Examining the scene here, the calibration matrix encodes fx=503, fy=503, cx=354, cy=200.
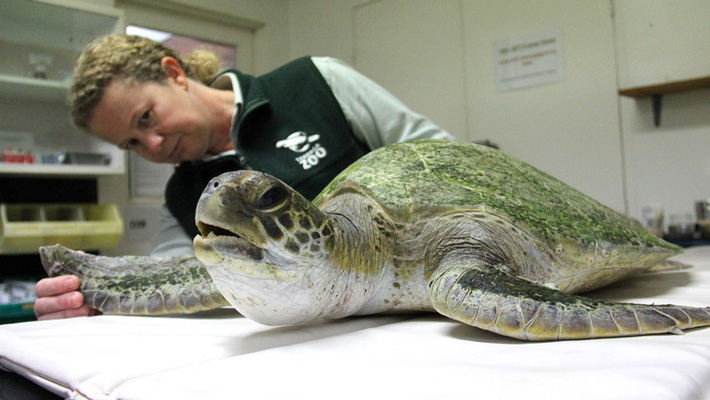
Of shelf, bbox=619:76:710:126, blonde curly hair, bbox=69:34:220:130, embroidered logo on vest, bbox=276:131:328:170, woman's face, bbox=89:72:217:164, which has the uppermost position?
shelf, bbox=619:76:710:126

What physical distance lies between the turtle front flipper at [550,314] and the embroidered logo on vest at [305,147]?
2.98 feet

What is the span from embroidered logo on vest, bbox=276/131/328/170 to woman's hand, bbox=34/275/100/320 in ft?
2.27

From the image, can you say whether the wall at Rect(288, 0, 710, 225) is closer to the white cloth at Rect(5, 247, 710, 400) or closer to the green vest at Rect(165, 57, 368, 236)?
the green vest at Rect(165, 57, 368, 236)

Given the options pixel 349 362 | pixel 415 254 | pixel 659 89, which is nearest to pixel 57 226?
pixel 415 254

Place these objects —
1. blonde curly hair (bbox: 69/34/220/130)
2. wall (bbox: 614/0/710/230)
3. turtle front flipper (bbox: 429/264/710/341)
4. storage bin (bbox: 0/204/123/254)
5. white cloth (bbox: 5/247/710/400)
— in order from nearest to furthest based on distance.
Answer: white cloth (bbox: 5/247/710/400), turtle front flipper (bbox: 429/264/710/341), blonde curly hair (bbox: 69/34/220/130), storage bin (bbox: 0/204/123/254), wall (bbox: 614/0/710/230)

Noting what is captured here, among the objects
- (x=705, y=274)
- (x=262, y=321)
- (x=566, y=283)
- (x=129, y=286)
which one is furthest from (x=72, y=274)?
(x=705, y=274)

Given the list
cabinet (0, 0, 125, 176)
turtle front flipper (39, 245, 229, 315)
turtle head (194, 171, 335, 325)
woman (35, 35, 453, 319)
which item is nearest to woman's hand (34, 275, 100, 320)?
turtle front flipper (39, 245, 229, 315)

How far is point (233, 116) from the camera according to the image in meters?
1.48

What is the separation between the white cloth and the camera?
409 millimetres

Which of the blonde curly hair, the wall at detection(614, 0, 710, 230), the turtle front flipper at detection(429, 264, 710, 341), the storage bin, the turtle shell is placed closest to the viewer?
the turtle front flipper at detection(429, 264, 710, 341)

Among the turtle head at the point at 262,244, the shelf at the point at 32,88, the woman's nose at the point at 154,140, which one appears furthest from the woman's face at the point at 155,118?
the shelf at the point at 32,88

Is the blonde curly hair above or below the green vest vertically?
above

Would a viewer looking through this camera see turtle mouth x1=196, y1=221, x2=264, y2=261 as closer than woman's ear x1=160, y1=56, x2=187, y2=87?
Yes

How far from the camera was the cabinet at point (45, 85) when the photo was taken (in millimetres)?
2502
